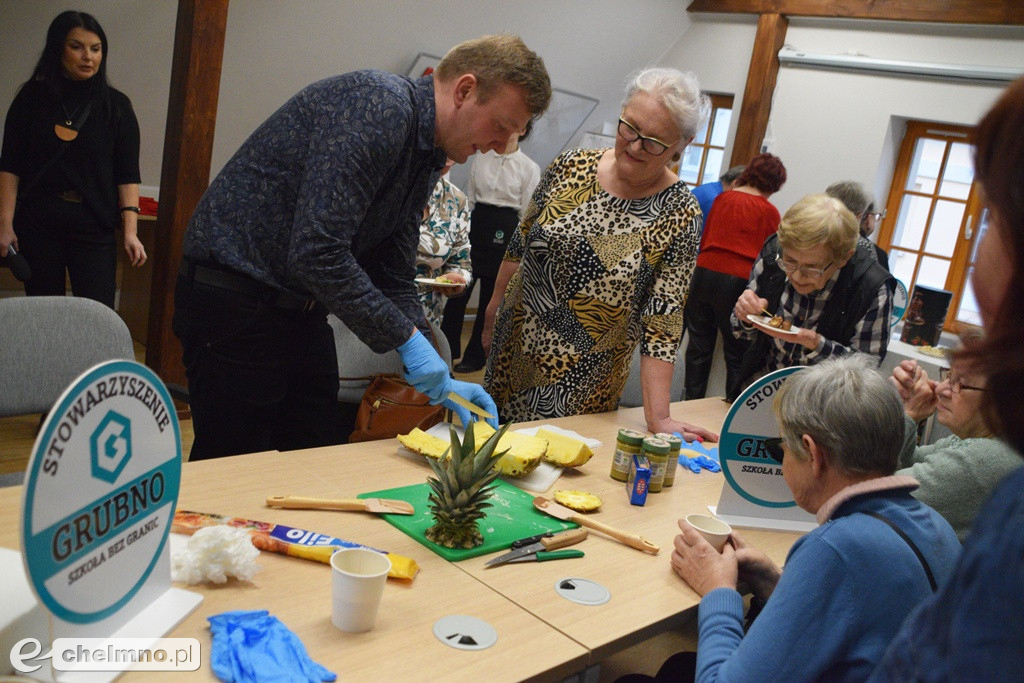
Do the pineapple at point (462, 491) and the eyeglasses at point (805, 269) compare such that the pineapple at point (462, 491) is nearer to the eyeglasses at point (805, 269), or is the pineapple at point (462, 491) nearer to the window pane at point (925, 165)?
the eyeglasses at point (805, 269)

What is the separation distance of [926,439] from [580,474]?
149 cm

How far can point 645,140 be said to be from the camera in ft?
7.58

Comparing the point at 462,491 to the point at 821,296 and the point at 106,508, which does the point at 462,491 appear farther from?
the point at 821,296

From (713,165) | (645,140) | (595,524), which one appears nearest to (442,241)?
(645,140)

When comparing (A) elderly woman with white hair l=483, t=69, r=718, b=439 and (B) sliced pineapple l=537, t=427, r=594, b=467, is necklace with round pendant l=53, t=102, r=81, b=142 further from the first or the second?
(B) sliced pineapple l=537, t=427, r=594, b=467

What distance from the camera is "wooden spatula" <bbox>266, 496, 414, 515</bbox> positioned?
1.64 metres

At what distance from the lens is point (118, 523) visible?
3.77 ft

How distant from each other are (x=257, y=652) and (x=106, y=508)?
0.91 feet

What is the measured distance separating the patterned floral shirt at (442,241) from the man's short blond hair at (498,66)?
1.87m

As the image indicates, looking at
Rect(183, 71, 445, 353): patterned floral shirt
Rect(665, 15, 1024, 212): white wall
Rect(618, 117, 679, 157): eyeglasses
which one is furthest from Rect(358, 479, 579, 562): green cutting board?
Rect(665, 15, 1024, 212): white wall

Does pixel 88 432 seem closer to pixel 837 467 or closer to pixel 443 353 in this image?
pixel 837 467

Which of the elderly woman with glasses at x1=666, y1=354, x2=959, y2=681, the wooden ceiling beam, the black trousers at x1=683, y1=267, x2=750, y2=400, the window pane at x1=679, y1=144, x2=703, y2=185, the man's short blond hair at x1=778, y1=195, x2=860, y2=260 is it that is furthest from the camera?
the window pane at x1=679, y1=144, x2=703, y2=185

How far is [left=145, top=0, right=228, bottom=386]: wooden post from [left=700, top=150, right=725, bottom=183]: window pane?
16.1 feet

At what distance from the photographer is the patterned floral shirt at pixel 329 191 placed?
69.1 inches
